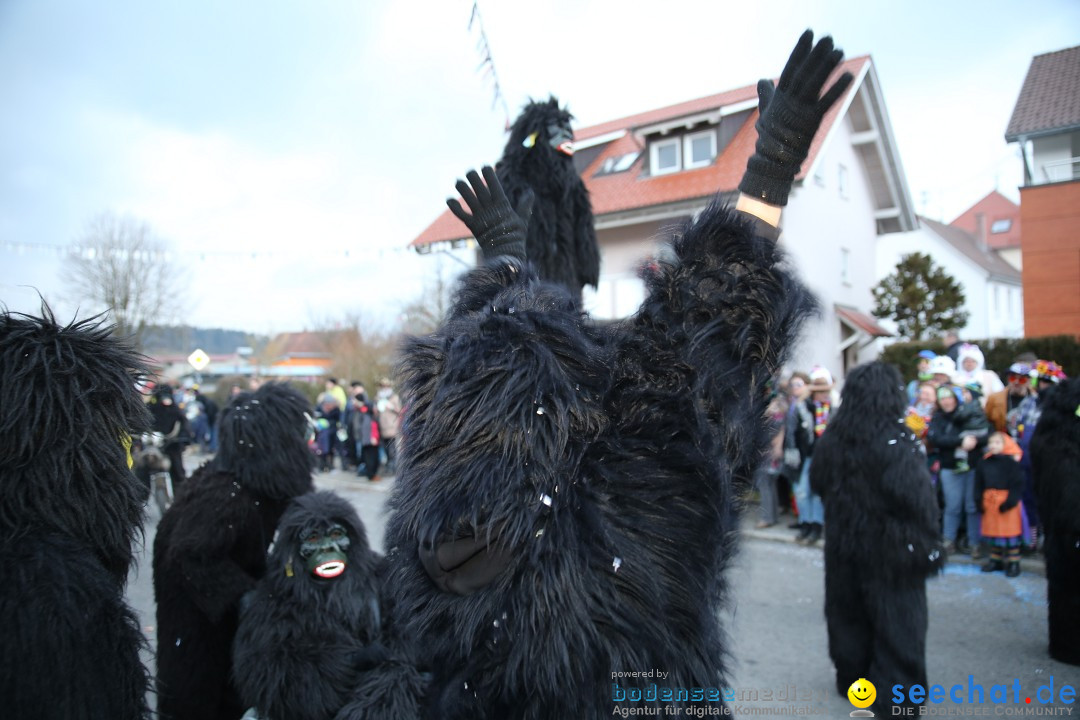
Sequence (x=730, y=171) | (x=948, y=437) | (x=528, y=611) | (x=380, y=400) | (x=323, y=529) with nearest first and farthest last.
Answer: (x=528, y=611) < (x=323, y=529) < (x=948, y=437) < (x=380, y=400) < (x=730, y=171)

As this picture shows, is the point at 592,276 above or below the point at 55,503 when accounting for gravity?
above

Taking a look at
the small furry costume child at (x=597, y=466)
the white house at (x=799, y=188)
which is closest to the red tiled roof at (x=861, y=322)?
the white house at (x=799, y=188)

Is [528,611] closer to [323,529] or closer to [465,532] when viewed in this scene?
[465,532]

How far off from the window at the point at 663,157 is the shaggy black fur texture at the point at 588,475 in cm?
1676

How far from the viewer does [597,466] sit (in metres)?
1.37

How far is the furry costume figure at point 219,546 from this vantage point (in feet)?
10.5

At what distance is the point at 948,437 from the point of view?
7.20 m

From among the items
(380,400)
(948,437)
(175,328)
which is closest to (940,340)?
(948,437)

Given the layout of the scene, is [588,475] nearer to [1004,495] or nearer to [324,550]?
[324,550]

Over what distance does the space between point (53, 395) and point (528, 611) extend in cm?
148

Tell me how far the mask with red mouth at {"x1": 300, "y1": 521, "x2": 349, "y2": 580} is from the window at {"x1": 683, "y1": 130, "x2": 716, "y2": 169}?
1547cm

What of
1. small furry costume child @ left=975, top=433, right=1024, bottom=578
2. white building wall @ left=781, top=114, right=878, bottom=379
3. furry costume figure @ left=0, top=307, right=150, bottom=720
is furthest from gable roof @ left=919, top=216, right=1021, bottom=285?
furry costume figure @ left=0, top=307, right=150, bottom=720

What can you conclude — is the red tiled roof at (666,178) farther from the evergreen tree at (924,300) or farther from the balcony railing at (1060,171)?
the evergreen tree at (924,300)

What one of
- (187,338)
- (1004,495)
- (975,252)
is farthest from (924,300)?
(975,252)
